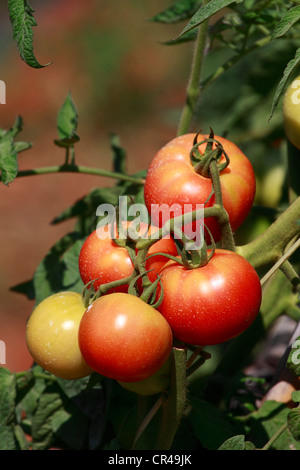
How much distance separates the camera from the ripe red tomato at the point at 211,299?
0.50m

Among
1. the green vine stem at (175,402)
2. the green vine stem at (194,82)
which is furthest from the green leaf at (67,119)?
the green vine stem at (175,402)

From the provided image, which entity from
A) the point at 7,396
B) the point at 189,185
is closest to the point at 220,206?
the point at 189,185

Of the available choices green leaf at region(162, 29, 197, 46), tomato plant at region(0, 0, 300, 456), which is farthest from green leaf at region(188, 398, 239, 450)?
green leaf at region(162, 29, 197, 46)

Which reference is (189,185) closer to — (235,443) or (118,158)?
(235,443)

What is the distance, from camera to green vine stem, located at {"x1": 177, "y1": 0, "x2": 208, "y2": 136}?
2.42ft

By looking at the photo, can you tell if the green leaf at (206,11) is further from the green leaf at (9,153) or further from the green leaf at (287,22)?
the green leaf at (9,153)

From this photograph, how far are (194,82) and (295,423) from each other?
452 millimetres

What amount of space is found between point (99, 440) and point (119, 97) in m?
3.07

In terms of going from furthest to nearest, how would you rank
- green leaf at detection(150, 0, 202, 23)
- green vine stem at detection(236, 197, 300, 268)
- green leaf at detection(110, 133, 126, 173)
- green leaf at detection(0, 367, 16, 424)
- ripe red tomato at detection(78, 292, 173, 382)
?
green leaf at detection(110, 133, 126, 173) → green leaf at detection(150, 0, 202, 23) → green leaf at detection(0, 367, 16, 424) → green vine stem at detection(236, 197, 300, 268) → ripe red tomato at detection(78, 292, 173, 382)

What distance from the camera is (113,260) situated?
1.81 feet

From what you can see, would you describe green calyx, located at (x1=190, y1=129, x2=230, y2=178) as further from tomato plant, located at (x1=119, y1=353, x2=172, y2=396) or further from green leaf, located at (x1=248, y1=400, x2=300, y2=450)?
green leaf, located at (x1=248, y1=400, x2=300, y2=450)

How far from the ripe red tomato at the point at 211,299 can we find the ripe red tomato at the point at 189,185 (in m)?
0.07

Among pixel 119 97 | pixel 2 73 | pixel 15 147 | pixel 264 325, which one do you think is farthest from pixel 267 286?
pixel 2 73

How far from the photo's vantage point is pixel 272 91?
96 cm
